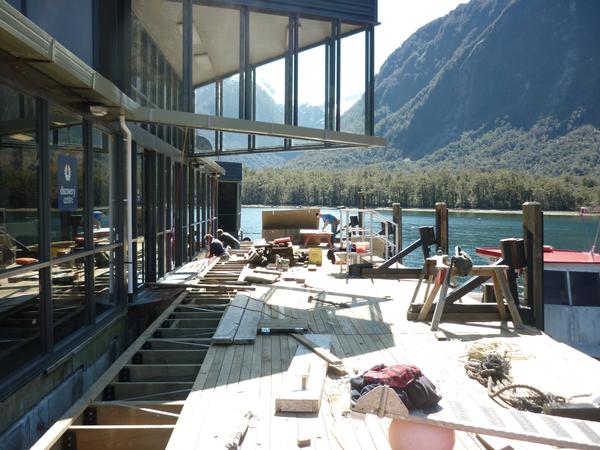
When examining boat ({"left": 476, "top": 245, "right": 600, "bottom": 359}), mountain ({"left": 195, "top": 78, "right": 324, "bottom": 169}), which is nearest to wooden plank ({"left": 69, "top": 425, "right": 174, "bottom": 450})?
mountain ({"left": 195, "top": 78, "right": 324, "bottom": 169})

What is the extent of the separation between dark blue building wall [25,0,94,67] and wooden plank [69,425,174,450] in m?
3.76

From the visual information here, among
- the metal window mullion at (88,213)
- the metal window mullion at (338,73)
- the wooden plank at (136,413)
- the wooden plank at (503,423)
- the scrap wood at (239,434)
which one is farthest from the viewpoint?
the metal window mullion at (338,73)

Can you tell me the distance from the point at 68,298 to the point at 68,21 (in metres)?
3.09

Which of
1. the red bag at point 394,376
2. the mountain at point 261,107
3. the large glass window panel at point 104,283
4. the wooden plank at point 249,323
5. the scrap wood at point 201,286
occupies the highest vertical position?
the mountain at point 261,107

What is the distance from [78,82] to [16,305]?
83.8 inches

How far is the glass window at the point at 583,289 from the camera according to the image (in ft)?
43.1

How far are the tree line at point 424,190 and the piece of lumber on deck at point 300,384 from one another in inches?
3218

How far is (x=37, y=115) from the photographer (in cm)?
539

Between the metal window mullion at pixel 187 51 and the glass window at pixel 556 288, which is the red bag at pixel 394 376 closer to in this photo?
the metal window mullion at pixel 187 51

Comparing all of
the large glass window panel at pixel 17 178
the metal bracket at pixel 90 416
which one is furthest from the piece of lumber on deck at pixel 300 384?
the large glass window panel at pixel 17 178

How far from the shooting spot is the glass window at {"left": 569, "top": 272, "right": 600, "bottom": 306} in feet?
43.1

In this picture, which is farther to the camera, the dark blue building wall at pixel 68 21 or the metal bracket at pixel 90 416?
the dark blue building wall at pixel 68 21

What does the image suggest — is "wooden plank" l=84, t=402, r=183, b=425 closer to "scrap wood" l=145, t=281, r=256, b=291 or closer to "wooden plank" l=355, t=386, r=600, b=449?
"wooden plank" l=355, t=386, r=600, b=449

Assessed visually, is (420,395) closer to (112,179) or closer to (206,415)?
(206,415)
